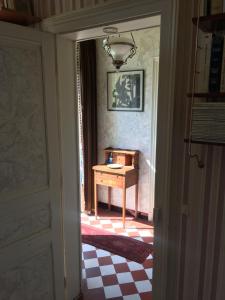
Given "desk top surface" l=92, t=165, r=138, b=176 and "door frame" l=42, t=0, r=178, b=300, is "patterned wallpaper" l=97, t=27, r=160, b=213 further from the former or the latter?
"door frame" l=42, t=0, r=178, b=300

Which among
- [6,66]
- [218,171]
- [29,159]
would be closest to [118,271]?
[29,159]

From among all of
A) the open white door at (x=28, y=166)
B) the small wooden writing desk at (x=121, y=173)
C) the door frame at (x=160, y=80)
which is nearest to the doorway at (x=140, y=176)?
the small wooden writing desk at (x=121, y=173)

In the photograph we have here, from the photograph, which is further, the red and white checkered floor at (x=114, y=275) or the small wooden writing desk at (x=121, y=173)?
the small wooden writing desk at (x=121, y=173)

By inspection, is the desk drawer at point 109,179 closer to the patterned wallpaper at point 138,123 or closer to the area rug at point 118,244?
the patterned wallpaper at point 138,123

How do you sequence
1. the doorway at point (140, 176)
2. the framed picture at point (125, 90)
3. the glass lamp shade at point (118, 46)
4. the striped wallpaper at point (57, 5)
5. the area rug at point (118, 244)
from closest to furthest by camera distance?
1. the striped wallpaper at point (57, 5)
2. the glass lamp shade at point (118, 46)
3. the doorway at point (140, 176)
4. the area rug at point (118, 244)
5. the framed picture at point (125, 90)

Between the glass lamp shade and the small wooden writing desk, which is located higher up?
the glass lamp shade

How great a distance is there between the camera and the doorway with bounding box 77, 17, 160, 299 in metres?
2.46

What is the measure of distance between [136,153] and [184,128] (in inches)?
85.6

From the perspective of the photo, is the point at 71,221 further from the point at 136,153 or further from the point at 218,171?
the point at 136,153

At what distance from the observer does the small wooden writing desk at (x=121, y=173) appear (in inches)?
130

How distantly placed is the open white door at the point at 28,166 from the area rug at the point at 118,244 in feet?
3.90

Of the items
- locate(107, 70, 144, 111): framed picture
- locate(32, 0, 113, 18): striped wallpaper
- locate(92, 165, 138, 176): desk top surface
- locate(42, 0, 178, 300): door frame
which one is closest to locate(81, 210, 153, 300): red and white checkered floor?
locate(92, 165, 138, 176): desk top surface

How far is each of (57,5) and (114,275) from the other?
227 cm

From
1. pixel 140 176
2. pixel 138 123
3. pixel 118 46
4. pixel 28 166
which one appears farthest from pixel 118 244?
pixel 118 46
